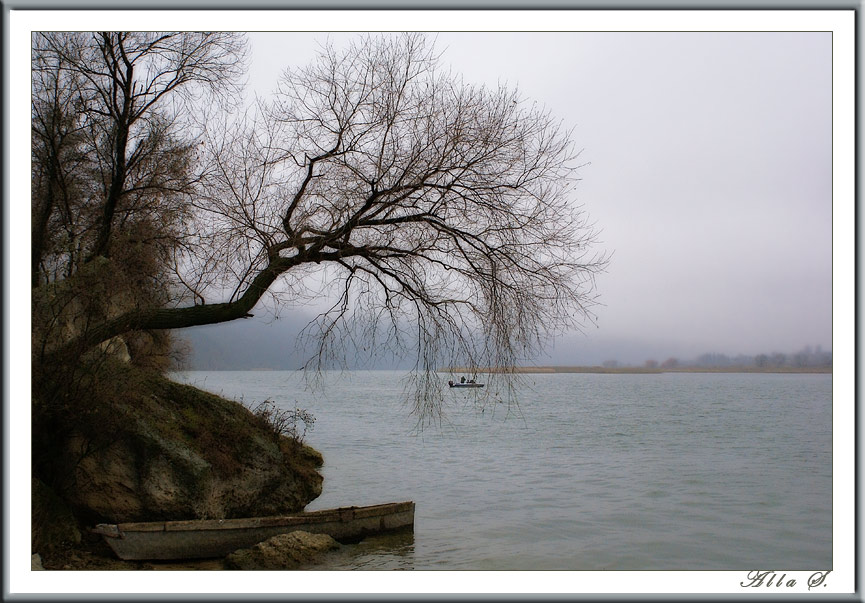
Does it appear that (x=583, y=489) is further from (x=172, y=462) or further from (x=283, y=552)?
(x=172, y=462)

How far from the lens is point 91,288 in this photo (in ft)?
28.5

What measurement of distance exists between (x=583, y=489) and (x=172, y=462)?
35.6ft

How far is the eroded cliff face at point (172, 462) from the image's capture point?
8.94 m

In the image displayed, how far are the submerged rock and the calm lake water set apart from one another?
1.39 ft

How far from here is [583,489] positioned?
1722 cm

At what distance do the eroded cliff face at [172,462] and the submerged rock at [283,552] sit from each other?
1.03m

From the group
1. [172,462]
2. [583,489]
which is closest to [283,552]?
[172,462]

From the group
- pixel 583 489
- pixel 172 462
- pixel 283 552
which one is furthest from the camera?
pixel 583 489

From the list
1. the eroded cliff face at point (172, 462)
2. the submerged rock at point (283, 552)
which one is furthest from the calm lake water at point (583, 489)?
the eroded cliff face at point (172, 462)

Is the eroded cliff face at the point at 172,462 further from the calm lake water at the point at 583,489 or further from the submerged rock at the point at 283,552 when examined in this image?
the calm lake water at the point at 583,489

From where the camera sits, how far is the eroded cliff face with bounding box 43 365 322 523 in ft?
29.3

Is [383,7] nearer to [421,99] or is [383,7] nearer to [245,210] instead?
[421,99]
